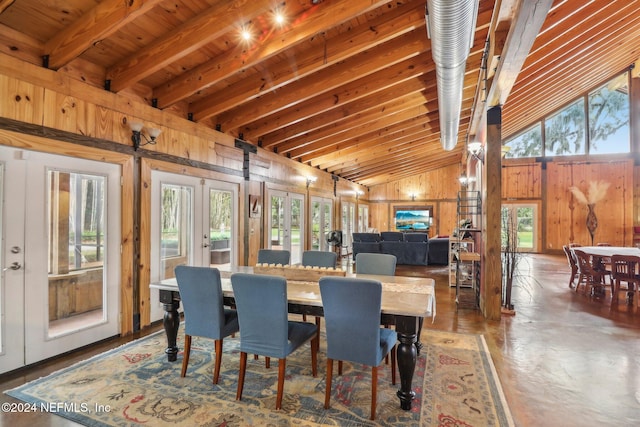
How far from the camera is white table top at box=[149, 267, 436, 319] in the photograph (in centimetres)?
210

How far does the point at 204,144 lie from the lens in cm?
469

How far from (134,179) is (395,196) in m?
10.8

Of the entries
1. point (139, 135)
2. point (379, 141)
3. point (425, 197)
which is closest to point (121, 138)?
point (139, 135)

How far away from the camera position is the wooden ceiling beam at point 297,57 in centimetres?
290

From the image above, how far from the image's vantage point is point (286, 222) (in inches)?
279

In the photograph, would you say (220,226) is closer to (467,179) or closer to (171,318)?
(171,318)

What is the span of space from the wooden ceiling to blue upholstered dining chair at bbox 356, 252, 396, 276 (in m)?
2.17

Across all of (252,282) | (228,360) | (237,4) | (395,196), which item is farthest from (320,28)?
(395,196)

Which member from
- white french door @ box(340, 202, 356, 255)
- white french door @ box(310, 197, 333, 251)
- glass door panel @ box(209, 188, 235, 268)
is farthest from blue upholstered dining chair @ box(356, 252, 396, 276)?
white french door @ box(340, 202, 356, 255)

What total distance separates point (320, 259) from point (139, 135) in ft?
7.99

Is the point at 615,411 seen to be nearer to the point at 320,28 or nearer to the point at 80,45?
the point at 320,28

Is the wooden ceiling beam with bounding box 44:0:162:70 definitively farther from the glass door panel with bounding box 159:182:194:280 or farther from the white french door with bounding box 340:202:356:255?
the white french door with bounding box 340:202:356:255

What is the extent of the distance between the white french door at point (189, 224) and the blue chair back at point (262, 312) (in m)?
1.61

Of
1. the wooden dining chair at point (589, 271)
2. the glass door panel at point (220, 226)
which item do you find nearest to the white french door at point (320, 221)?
the glass door panel at point (220, 226)
